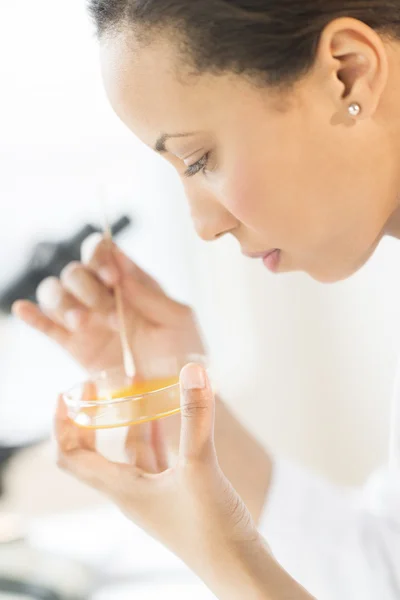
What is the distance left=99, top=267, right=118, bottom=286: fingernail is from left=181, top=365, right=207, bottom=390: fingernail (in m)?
0.29

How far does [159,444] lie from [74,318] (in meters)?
0.17

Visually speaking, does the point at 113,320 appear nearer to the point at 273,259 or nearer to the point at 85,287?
the point at 85,287

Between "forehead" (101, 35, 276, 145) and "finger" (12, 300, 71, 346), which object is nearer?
"forehead" (101, 35, 276, 145)

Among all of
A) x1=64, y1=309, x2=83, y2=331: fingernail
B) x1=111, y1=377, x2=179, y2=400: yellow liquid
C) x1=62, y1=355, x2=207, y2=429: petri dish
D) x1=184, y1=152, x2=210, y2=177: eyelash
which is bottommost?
x1=111, y1=377, x2=179, y2=400: yellow liquid

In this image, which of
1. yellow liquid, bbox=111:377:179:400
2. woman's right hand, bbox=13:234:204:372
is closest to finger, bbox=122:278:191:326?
woman's right hand, bbox=13:234:204:372

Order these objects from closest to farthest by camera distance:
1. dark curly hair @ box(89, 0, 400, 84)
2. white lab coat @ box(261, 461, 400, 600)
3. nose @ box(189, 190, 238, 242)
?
dark curly hair @ box(89, 0, 400, 84) < nose @ box(189, 190, 238, 242) < white lab coat @ box(261, 461, 400, 600)

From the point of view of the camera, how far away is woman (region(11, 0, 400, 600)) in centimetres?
49

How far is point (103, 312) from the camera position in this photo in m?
0.78

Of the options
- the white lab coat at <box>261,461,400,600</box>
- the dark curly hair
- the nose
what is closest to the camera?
the dark curly hair

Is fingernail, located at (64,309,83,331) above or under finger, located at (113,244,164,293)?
under

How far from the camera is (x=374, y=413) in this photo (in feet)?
3.71

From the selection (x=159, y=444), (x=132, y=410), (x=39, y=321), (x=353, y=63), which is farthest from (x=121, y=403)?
(x=353, y=63)

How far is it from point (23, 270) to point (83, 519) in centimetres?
31

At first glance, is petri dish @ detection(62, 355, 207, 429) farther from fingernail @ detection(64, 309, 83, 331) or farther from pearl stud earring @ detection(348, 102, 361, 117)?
pearl stud earring @ detection(348, 102, 361, 117)
